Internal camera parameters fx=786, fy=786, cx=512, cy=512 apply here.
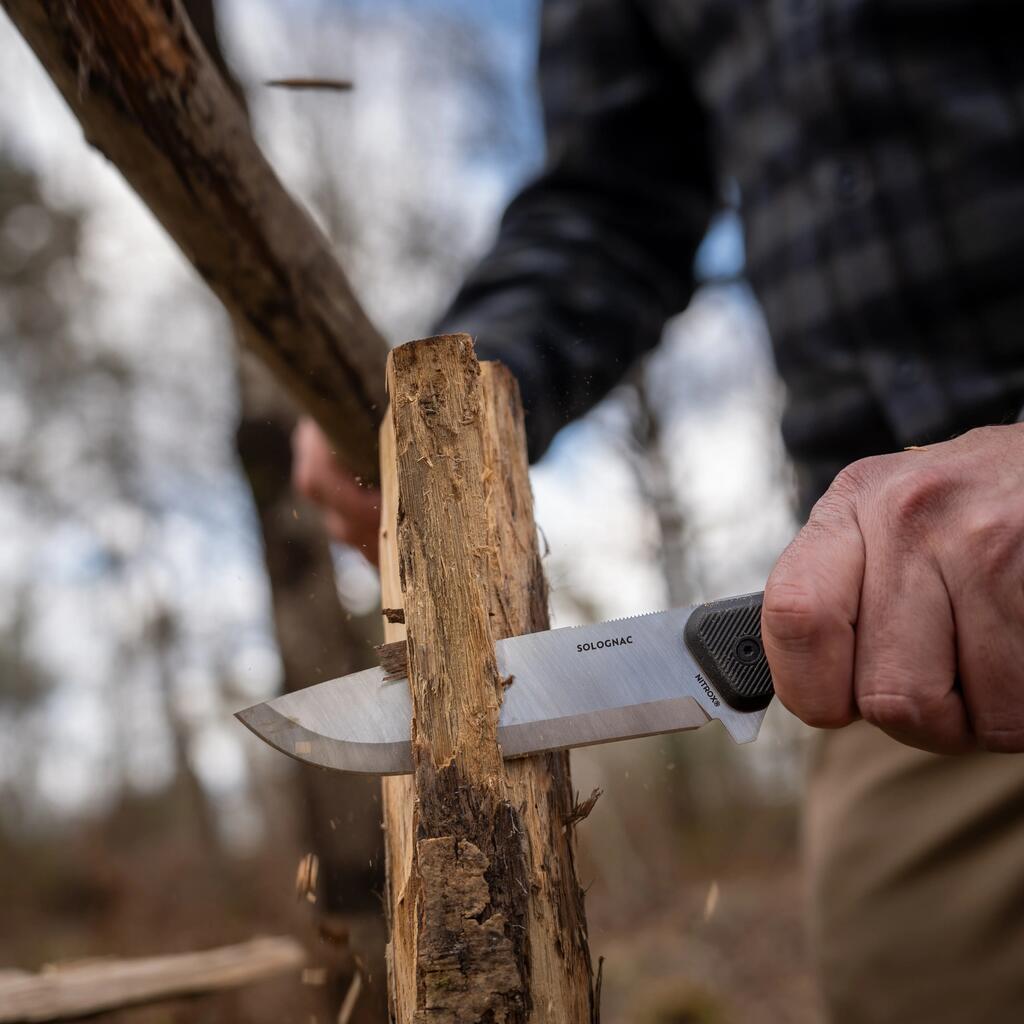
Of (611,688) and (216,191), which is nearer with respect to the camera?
(611,688)

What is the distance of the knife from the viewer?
111cm

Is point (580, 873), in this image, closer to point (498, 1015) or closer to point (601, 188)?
point (498, 1015)

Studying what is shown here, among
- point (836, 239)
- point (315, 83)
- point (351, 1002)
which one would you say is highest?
point (315, 83)

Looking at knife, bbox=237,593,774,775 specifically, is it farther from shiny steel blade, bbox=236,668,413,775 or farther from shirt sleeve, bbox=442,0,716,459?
shirt sleeve, bbox=442,0,716,459

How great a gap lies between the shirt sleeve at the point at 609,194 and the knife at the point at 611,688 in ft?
2.97

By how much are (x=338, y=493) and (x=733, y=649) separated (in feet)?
3.37

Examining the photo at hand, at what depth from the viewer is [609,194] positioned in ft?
7.70

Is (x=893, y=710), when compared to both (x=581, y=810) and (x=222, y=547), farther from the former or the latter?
(x=222, y=547)

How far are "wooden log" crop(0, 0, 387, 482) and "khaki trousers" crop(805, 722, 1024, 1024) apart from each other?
1.44 meters

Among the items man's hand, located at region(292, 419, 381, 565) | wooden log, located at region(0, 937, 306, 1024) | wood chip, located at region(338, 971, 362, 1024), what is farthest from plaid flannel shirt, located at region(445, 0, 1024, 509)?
wooden log, located at region(0, 937, 306, 1024)

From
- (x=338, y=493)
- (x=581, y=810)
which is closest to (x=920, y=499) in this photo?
(x=581, y=810)

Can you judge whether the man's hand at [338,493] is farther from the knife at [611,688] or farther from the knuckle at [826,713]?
the knuckle at [826,713]

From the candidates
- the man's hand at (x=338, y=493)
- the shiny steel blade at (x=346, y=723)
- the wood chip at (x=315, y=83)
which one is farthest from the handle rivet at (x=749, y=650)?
the wood chip at (x=315, y=83)

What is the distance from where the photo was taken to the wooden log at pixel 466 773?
967mm
